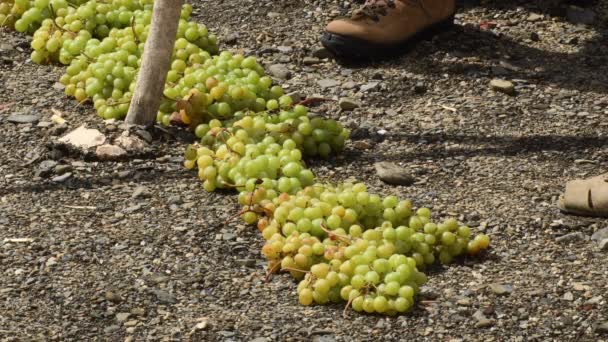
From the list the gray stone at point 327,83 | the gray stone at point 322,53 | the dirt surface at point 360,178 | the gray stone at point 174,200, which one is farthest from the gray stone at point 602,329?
the gray stone at point 322,53

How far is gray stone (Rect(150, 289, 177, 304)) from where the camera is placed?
10.2ft

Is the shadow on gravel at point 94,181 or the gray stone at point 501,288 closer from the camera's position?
Result: the gray stone at point 501,288

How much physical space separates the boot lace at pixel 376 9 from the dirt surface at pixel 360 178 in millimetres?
191

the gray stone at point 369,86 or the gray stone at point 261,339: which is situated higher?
the gray stone at point 369,86

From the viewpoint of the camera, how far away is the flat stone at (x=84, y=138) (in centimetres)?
399

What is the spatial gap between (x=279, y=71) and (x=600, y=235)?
167 centimetres

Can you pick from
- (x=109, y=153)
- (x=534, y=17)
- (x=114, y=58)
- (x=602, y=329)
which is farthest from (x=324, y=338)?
(x=534, y=17)

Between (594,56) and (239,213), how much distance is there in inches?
79.4

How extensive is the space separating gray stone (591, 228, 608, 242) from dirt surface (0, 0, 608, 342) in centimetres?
4

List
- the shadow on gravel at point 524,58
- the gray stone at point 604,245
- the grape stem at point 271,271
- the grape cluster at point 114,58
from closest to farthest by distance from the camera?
the grape stem at point 271,271, the gray stone at point 604,245, the grape cluster at point 114,58, the shadow on gravel at point 524,58

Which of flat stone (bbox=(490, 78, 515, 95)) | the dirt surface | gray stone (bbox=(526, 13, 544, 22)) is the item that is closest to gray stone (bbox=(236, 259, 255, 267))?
the dirt surface

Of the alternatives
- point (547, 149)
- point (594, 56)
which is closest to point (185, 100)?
point (547, 149)

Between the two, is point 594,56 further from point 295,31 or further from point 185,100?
point 185,100

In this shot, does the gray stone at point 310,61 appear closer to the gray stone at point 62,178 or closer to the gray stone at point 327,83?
the gray stone at point 327,83
